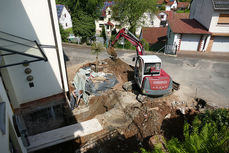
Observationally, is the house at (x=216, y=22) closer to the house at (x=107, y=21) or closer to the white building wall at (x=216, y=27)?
the white building wall at (x=216, y=27)

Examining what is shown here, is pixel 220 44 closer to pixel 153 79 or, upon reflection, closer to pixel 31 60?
pixel 153 79

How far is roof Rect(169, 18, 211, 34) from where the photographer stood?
20800mm

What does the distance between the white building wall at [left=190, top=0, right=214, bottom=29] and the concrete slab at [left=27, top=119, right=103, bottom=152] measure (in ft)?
64.1

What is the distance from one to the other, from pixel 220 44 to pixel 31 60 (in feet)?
74.2

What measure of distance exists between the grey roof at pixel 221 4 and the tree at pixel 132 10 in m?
Answer: 12.1

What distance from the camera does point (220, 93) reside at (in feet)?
40.4

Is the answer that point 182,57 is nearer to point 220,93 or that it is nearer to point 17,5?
point 220,93

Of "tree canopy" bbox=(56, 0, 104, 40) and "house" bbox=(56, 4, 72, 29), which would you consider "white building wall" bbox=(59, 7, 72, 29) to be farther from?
"tree canopy" bbox=(56, 0, 104, 40)

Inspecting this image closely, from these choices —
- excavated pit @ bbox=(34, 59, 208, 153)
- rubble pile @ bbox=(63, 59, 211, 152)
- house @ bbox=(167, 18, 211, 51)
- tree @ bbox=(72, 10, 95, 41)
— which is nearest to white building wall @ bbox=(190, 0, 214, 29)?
house @ bbox=(167, 18, 211, 51)

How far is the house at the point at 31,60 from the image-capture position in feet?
28.3

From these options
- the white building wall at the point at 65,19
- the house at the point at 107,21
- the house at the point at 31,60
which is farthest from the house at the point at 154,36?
the white building wall at the point at 65,19

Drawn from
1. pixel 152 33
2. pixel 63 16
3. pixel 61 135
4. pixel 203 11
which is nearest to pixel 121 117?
pixel 61 135

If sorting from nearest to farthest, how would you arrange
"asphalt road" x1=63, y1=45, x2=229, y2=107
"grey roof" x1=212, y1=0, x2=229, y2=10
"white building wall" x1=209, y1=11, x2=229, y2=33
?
"asphalt road" x1=63, y1=45, x2=229, y2=107 → "grey roof" x1=212, y1=0, x2=229, y2=10 → "white building wall" x1=209, y1=11, x2=229, y2=33

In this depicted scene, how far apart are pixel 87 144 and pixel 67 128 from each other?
1.86m
